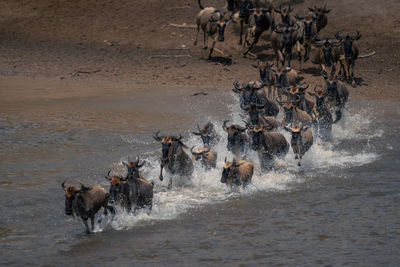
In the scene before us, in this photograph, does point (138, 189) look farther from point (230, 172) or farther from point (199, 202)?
point (230, 172)

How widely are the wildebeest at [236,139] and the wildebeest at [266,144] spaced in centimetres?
19

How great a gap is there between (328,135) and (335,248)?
25.6 ft

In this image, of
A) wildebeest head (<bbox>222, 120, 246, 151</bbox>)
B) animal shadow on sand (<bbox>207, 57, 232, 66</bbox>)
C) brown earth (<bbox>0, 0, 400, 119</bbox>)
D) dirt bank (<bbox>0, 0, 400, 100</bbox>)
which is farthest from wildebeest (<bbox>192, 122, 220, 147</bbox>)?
animal shadow on sand (<bbox>207, 57, 232, 66</bbox>)

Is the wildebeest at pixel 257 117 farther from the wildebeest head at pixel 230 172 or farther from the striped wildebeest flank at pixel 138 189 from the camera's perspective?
the striped wildebeest flank at pixel 138 189

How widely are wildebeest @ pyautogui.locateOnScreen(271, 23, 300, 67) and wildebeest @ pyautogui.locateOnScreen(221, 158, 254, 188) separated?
11179 millimetres

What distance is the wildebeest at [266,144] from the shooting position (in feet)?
50.1

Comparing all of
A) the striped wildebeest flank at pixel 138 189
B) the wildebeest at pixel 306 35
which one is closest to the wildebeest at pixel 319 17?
the wildebeest at pixel 306 35

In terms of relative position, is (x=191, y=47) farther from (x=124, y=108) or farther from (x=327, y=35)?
(x=124, y=108)

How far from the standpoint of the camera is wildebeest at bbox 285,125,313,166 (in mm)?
15656

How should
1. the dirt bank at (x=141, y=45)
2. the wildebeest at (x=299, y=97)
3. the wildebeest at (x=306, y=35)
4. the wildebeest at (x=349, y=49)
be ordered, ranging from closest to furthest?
the wildebeest at (x=299, y=97) < the wildebeest at (x=349, y=49) < the wildebeest at (x=306, y=35) < the dirt bank at (x=141, y=45)

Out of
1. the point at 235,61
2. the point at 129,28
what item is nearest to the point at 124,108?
the point at 235,61

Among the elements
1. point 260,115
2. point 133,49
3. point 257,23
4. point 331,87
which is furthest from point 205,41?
point 260,115

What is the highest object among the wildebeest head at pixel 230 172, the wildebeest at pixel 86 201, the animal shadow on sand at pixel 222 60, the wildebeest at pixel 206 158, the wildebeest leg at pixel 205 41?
the wildebeest at pixel 86 201

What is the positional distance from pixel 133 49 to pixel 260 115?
1312 centimetres
